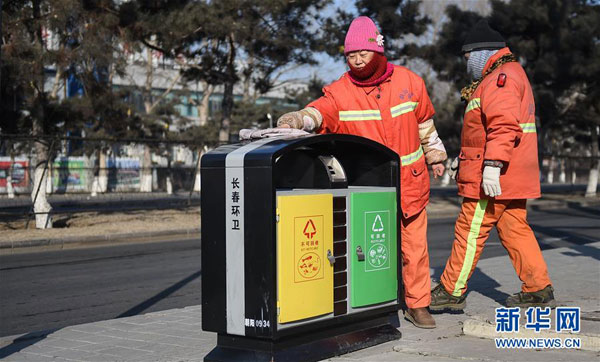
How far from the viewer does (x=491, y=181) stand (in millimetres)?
5473

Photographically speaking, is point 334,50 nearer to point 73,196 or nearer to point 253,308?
point 73,196

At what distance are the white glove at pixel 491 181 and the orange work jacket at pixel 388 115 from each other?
417mm

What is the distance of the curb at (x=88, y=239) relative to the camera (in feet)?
50.9

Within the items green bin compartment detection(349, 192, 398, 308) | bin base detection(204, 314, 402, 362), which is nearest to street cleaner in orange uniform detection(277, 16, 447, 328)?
green bin compartment detection(349, 192, 398, 308)

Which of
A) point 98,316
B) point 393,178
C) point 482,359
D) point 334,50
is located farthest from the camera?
point 334,50

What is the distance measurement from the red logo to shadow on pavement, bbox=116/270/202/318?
3.72 metres

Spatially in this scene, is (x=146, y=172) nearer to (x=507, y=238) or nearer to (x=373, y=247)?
(x=507, y=238)

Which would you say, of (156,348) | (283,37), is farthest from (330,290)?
(283,37)

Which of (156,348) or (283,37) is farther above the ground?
(283,37)

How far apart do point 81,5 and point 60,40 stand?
984 mm

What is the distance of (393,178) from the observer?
17.0ft

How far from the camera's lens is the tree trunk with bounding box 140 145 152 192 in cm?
1959

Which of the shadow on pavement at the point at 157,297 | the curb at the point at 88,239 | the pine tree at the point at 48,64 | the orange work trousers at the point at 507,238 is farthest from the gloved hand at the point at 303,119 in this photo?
the pine tree at the point at 48,64

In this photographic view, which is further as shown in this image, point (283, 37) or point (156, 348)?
point (283, 37)
